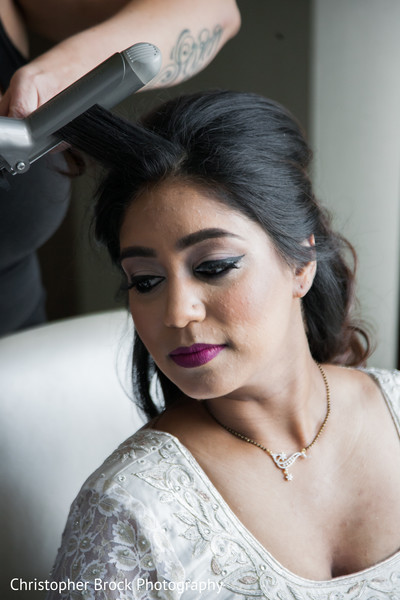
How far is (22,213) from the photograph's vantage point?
1.14 meters

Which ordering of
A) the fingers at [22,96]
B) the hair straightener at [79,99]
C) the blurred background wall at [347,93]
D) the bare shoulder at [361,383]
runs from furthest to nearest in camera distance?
the blurred background wall at [347,93] → the bare shoulder at [361,383] → the fingers at [22,96] → the hair straightener at [79,99]

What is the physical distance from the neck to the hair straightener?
0.41 m

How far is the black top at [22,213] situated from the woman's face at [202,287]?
0.80 ft

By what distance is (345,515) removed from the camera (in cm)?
97

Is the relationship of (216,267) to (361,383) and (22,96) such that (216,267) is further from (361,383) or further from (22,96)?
(361,383)

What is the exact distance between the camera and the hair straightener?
2.12 ft

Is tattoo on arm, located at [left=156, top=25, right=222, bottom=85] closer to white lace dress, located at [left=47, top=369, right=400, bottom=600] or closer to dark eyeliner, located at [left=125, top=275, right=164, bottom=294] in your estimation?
dark eyeliner, located at [left=125, top=275, right=164, bottom=294]

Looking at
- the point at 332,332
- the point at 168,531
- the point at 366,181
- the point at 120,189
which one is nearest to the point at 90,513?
the point at 168,531

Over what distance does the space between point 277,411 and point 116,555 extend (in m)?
0.28

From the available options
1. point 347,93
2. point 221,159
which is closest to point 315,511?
point 221,159

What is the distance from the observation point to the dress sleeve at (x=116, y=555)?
2.68ft

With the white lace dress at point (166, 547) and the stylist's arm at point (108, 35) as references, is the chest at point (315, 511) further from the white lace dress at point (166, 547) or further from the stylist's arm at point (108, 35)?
the stylist's arm at point (108, 35)

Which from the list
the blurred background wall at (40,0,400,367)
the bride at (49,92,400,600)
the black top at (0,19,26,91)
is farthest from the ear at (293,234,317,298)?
A: the blurred background wall at (40,0,400,367)

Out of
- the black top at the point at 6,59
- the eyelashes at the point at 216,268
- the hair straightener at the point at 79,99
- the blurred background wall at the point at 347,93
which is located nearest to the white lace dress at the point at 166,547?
the eyelashes at the point at 216,268
